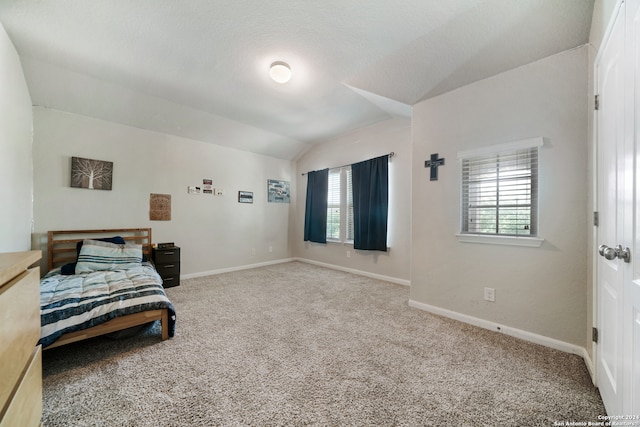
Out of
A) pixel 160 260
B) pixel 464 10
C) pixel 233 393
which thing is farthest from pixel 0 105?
pixel 464 10

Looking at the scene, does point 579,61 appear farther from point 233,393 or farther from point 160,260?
point 160,260

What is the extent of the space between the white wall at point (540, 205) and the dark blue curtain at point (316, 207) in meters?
2.29

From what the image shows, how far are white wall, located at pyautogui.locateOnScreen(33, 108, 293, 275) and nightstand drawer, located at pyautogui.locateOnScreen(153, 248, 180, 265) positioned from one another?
1.31 ft

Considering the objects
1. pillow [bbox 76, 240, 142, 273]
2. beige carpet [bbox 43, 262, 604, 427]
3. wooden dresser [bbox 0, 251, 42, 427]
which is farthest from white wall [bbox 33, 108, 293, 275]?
wooden dresser [bbox 0, 251, 42, 427]

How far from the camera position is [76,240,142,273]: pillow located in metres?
2.77

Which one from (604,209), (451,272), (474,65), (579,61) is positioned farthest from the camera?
(451,272)

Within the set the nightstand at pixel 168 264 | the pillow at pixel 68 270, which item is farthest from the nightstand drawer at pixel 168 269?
the pillow at pixel 68 270

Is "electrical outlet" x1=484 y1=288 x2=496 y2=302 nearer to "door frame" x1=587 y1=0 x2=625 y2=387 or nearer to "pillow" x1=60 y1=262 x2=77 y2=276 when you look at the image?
"door frame" x1=587 y1=0 x2=625 y2=387

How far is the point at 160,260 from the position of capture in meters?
3.51

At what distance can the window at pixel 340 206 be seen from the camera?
464cm

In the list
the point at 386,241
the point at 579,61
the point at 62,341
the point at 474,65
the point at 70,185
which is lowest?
the point at 62,341

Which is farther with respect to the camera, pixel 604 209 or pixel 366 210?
pixel 366 210

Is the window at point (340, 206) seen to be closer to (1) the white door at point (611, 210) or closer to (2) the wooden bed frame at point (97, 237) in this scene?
(2) the wooden bed frame at point (97, 237)

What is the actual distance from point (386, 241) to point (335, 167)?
5.85 feet
